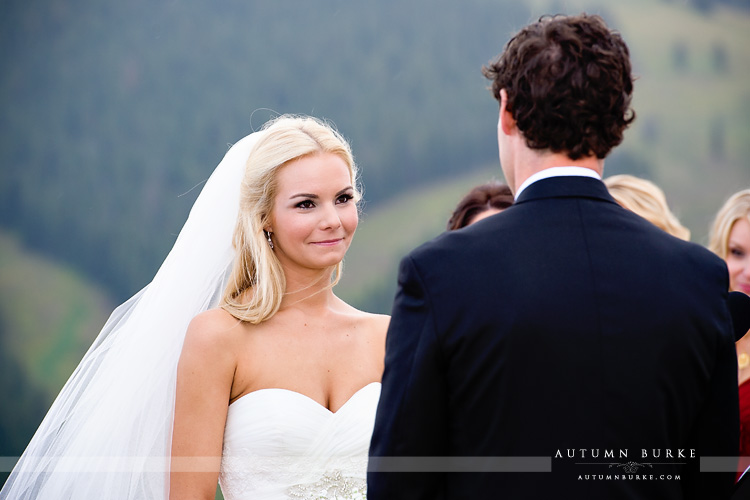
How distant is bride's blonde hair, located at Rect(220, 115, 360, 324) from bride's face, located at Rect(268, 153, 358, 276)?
0.11ft

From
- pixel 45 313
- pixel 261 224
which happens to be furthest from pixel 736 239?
pixel 45 313

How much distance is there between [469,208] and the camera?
3.61 meters

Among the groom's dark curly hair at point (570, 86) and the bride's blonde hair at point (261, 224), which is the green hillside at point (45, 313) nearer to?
the bride's blonde hair at point (261, 224)

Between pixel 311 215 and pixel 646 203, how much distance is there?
1842 millimetres

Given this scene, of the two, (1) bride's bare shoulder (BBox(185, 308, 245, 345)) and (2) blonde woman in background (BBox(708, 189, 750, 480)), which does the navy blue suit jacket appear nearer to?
(1) bride's bare shoulder (BBox(185, 308, 245, 345))

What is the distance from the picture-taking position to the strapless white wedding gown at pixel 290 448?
2.46 meters

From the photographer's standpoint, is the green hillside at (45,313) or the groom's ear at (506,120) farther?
the green hillside at (45,313)

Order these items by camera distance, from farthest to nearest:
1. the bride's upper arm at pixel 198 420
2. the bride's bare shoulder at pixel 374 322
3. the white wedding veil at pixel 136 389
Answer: the bride's bare shoulder at pixel 374 322, the white wedding veil at pixel 136 389, the bride's upper arm at pixel 198 420

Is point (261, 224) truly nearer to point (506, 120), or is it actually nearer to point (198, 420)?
point (198, 420)

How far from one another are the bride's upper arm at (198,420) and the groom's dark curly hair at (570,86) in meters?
1.35

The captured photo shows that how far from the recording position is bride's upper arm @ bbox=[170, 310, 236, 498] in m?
2.41

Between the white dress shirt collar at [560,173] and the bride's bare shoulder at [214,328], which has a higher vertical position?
the white dress shirt collar at [560,173]

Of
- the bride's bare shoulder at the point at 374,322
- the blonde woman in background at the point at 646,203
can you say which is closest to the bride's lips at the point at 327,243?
the bride's bare shoulder at the point at 374,322

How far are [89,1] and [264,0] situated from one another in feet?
4.19
